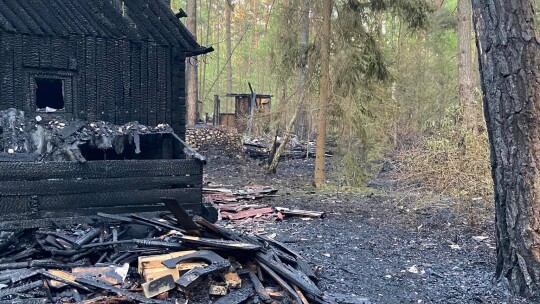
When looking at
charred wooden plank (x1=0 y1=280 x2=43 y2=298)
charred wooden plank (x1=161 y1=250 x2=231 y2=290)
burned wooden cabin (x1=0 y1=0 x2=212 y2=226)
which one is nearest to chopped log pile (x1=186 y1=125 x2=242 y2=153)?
burned wooden cabin (x1=0 y1=0 x2=212 y2=226)

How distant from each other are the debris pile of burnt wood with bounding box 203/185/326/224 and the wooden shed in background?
1966 mm

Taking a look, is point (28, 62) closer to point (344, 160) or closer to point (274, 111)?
point (274, 111)

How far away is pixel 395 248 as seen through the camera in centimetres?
723

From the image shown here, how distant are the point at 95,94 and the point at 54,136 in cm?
180

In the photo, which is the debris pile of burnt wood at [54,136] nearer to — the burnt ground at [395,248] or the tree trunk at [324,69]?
the burnt ground at [395,248]

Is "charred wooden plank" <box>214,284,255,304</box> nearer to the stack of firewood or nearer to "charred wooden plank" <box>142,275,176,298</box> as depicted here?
"charred wooden plank" <box>142,275,176,298</box>

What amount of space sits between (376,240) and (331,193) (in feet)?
17.1

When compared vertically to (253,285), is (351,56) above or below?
above

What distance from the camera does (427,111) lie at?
22422 millimetres

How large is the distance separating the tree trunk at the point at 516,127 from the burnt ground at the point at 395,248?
491 millimetres

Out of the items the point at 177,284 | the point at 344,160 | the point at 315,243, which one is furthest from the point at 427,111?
the point at 177,284

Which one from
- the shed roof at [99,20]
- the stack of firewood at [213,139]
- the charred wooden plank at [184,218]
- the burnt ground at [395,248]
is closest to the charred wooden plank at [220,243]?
the charred wooden plank at [184,218]

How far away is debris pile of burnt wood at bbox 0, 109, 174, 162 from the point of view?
790cm

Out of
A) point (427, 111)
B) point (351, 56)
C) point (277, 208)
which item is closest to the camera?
point (277, 208)
